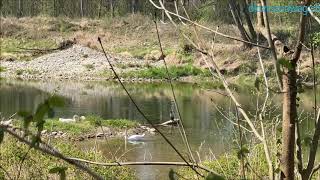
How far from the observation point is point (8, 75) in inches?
1127

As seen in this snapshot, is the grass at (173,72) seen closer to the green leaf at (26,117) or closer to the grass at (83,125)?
the grass at (83,125)

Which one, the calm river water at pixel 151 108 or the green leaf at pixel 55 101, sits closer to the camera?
the green leaf at pixel 55 101

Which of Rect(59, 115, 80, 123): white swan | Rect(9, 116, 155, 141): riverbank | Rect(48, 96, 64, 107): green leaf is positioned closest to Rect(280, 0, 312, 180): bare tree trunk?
Rect(48, 96, 64, 107): green leaf

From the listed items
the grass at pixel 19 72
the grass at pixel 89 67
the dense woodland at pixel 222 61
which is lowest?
the grass at pixel 19 72

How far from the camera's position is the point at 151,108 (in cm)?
1688

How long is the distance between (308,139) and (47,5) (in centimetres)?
4381

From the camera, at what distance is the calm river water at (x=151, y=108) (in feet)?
32.8

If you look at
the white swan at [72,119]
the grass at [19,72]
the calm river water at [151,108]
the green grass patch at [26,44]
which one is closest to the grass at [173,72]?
the calm river water at [151,108]

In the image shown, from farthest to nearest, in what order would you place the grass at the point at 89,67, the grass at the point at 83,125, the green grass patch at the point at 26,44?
the green grass patch at the point at 26,44 → the grass at the point at 89,67 → the grass at the point at 83,125

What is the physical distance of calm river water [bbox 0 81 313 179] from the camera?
393 inches

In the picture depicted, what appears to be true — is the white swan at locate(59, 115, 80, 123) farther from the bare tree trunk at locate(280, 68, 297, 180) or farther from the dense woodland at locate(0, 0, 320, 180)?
the bare tree trunk at locate(280, 68, 297, 180)

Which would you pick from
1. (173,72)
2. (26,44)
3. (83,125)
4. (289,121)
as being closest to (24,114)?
(289,121)

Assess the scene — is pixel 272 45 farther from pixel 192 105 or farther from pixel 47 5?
pixel 47 5

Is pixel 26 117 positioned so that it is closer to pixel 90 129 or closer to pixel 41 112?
pixel 41 112
